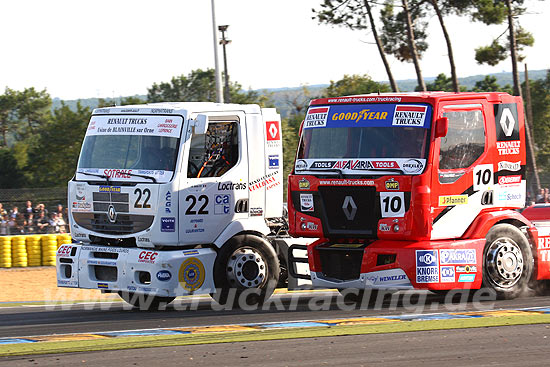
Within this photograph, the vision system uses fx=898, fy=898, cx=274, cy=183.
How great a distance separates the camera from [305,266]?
11961 millimetres

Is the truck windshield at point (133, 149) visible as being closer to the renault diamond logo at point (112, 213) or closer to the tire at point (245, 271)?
the renault diamond logo at point (112, 213)

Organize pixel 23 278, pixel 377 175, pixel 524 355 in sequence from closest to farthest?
pixel 524 355 → pixel 377 175 → pixel 23 278

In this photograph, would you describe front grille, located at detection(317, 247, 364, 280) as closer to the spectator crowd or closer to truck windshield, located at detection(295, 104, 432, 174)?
truck windshield, located at detection(295, 104, 432, 174)

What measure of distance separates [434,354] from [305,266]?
450cm

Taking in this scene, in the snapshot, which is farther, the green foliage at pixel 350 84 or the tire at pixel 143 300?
the green foliage at pixel 350 84

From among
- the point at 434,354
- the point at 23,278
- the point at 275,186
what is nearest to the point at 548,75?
the point at 23,278

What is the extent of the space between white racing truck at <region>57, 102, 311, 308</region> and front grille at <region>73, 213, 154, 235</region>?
0.05 feet

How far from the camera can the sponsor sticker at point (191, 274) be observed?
1140 centimetres

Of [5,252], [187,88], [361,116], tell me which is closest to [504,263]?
[361,116]

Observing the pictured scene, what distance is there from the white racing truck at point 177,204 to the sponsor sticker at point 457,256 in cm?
229

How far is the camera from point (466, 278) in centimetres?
1077

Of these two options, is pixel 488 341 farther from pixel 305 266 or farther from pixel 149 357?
pixel 305 266

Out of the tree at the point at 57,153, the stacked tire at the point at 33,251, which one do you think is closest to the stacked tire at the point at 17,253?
the stacked tire at the point at 33,251

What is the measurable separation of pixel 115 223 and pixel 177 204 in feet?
2.98
